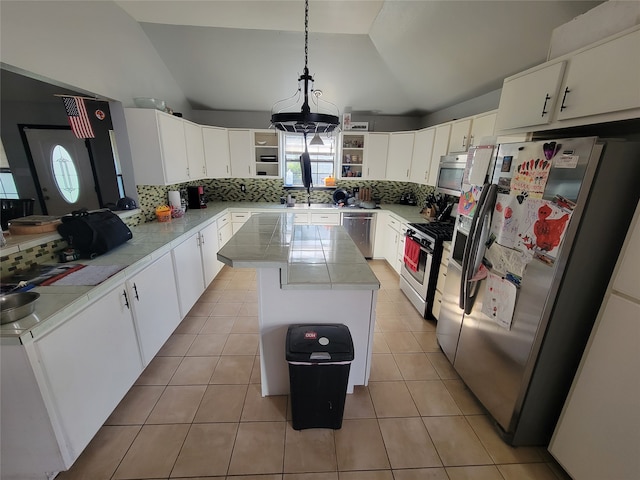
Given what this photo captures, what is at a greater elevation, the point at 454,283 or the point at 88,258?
the point at 88,258

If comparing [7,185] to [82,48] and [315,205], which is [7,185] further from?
[315,205]

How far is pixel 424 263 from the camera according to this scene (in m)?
2.85

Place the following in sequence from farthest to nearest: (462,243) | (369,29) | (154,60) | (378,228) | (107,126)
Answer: (378,228), (154,60), (369,29), (107,126), (462,243)

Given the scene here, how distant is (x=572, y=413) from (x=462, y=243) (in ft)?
3.78

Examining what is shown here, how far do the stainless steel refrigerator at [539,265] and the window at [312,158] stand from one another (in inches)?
130

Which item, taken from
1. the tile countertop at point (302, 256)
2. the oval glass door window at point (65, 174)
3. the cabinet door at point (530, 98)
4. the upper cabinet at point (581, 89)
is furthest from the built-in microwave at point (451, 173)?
the oval glass door window at point (65, 174)

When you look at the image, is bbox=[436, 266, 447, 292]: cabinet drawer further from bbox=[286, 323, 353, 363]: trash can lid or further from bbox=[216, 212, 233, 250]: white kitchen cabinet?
bbox=[216, 212, 233, 250]: white kitchen cabinet

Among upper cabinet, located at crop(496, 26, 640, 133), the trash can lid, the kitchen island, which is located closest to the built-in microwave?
upper cabinet, located at crop(496, 26, 640, 133)

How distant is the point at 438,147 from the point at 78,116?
384 cm

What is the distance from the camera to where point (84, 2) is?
2178mm

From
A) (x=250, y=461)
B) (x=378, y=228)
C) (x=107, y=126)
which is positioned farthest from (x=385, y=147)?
(x=250, y=461)

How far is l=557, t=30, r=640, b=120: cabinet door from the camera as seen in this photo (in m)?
1.14

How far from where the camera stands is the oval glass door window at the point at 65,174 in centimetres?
224

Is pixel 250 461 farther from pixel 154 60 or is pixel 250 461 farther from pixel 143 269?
pixel 154 60
